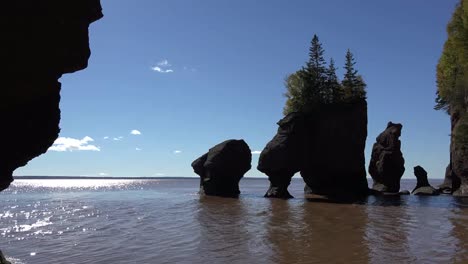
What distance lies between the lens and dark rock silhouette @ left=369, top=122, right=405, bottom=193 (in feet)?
180

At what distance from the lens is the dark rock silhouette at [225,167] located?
51.9m

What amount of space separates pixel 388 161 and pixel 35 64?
52.4m

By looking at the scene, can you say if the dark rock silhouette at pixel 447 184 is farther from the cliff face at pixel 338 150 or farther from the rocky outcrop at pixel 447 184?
the cliff face at pixel 338 150

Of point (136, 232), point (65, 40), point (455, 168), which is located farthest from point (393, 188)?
point (65, 40)

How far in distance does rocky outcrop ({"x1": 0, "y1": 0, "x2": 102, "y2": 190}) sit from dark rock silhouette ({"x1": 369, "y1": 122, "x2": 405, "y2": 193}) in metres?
50.2

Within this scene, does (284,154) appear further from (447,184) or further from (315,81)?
(447,184)

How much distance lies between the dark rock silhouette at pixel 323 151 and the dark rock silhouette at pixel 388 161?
811 centimetres

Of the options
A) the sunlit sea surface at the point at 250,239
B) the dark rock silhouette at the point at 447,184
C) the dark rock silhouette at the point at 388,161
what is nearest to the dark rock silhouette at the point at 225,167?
the dark rock silhouette at the point at 388,161

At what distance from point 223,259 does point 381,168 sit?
46434mm

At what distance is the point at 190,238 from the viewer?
19016 millimetres

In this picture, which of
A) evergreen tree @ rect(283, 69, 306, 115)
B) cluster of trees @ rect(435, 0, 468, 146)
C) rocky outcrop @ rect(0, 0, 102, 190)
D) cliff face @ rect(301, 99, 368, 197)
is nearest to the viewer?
rocky outcrop @ rect(0, 0, 102, 190)

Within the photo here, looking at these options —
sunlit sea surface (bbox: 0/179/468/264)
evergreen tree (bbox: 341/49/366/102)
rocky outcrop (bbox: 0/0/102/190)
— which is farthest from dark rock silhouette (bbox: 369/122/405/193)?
rocky outcrop (bbox: 0/0/102/190)

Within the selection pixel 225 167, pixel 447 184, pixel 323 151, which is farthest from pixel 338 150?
pixel 447 184

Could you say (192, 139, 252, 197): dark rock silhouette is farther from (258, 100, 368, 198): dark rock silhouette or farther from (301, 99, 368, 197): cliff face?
(301, 99, 368, 197): cliff face
